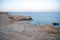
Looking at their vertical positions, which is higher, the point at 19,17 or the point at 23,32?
the point at 19,17

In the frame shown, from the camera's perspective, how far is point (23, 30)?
108 centimetres

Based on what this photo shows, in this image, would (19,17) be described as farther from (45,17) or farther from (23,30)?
(45,17)

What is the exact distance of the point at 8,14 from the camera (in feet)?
3.73

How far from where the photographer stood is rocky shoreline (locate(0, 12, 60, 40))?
103 cm

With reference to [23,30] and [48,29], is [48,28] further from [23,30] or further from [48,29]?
[23,30]

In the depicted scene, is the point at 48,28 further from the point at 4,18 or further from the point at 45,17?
the point at 4,18

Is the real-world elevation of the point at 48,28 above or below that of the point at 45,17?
below

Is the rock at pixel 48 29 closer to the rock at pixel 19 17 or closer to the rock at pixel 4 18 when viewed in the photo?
the rock at pixel 19 17

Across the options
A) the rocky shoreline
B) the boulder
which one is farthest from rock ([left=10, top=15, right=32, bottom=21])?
the boulder

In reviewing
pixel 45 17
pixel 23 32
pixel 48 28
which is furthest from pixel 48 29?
pixel 23 32

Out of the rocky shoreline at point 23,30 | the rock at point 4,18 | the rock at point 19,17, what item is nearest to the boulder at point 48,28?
the rocky shoreline at point 23,30

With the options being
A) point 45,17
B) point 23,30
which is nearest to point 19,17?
point 23,30

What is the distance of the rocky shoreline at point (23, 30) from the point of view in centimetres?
103

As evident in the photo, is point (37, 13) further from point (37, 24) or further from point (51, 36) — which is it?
point (51, 36)
